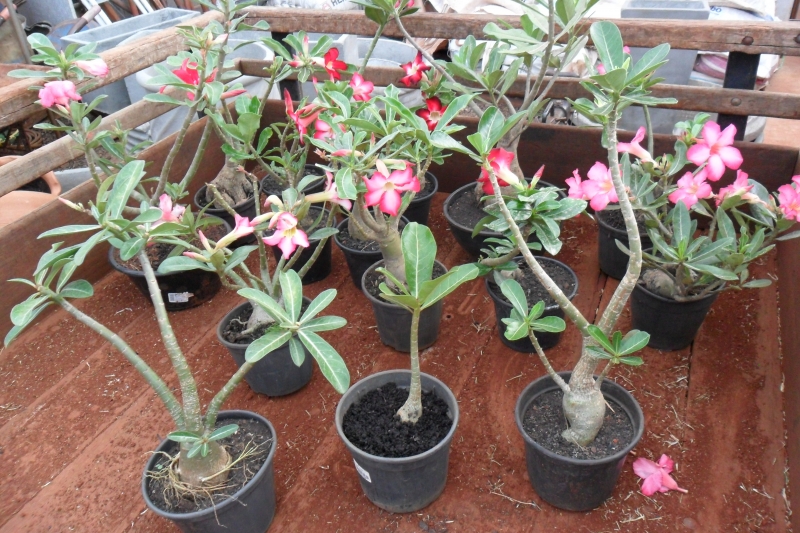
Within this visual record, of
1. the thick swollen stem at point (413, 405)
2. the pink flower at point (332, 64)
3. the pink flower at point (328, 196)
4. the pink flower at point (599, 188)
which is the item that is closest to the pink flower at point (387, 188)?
the pink flower at point (328, 196)

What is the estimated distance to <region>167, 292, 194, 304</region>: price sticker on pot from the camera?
1874mm

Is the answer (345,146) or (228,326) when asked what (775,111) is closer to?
(345,146)

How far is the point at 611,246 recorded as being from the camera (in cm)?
179

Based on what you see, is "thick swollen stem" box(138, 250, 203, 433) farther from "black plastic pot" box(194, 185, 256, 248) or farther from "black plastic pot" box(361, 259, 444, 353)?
"black plastic pot" box(194, 185, 256, 248)

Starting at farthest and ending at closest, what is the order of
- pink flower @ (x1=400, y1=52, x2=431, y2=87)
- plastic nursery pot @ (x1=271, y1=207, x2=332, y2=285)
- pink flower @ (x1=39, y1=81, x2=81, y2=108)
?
plastic nursery pot @ (x1=271, y1=207, x2=332, y2=285) < pink flower @ (x1=400, y1=52, x2=431, y2=87) < pink flower @ (x1=39, y1=81, x2=81, y2=108)

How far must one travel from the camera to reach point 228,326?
1.60 m

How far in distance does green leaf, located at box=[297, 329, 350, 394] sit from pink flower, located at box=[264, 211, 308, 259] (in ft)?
0.52

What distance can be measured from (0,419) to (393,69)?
5.28 ft

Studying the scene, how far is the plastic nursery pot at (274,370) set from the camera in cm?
149

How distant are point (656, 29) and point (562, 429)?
1.20m

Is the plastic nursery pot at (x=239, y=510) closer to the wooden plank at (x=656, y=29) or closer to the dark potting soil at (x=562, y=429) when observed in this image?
the dark potting soil at (x=562, y=429)

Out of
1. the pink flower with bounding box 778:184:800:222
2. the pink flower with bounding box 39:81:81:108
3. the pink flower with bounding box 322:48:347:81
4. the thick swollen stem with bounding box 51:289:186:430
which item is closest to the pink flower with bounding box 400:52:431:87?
the pink flower with bounding box 322:48:347:81

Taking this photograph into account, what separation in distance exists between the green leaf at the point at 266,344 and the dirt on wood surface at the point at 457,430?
489 mm

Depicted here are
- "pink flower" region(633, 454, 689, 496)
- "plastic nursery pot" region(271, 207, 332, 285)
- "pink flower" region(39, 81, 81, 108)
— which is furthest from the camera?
"plastic nursery pot" region(271, 207, 332, 285)
